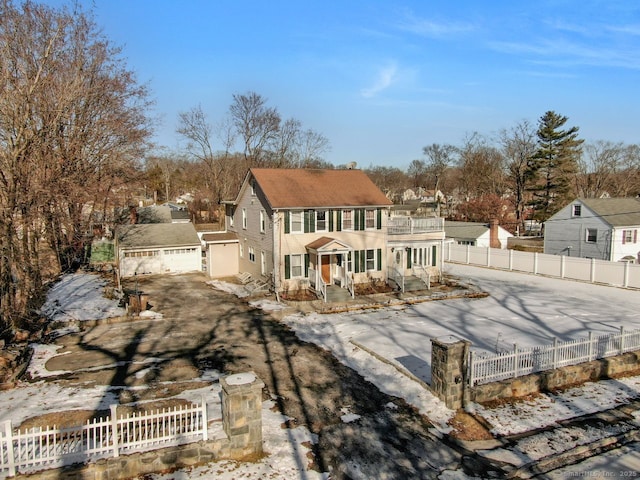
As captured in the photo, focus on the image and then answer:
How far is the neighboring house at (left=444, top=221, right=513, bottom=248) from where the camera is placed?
3881 centimetres

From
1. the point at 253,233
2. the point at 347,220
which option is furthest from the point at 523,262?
the point at 253,233

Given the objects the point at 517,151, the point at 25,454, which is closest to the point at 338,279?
the point at 25,454

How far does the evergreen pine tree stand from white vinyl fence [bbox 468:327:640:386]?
4381cm

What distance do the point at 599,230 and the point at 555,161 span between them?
24588 millimetres

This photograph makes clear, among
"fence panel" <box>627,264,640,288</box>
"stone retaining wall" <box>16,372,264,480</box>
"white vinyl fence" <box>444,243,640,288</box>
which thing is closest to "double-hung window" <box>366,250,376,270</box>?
"white vinyl fence" <box>444,243,640,288</box>

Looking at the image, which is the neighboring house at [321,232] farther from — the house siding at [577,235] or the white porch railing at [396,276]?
the house siding at [577,235]

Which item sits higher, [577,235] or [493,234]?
[577,235]

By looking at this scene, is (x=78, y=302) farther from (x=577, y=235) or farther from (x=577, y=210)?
(x=577, y=210)

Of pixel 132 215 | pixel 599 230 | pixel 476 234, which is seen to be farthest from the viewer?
pixel 476 234

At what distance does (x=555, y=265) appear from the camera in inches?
1103

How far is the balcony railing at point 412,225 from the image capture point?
25547 mm

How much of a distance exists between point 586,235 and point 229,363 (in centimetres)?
3082

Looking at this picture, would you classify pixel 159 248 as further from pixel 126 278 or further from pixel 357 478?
pixel 357 478

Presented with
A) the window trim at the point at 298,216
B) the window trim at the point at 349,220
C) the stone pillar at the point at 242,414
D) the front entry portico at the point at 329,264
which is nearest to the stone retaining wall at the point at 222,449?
the stone pillar at the point at 242,414
